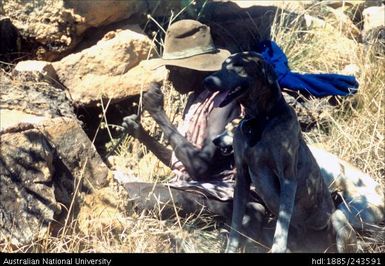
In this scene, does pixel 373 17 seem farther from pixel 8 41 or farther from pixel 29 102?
pixel 29 102

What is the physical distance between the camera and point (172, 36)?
197 inches

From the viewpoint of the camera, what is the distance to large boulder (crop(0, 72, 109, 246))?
407 cm

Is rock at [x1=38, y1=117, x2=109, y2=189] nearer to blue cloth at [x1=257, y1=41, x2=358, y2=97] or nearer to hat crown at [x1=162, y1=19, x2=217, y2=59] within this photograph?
hat crown at [x1=162, y1=19, x2=217, y2=59]

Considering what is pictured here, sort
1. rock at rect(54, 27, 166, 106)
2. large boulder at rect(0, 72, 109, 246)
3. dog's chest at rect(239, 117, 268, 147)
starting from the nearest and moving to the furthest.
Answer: dog's chest at rect(239, 117, 268, 147) < large boulder at rect(0, 72, 109, 246) < rock at rect(54, 27, 166, 106)

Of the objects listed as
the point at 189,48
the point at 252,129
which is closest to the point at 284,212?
the point at 252,129

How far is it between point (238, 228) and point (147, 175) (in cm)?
151

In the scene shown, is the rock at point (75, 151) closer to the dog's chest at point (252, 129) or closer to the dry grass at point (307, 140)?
the dry grass at point (307, 140)

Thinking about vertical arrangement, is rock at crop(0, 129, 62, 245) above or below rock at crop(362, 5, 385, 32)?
above

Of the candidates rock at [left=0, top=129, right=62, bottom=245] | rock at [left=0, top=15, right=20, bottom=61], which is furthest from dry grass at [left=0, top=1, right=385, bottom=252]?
rock at [left=0, top=15, right=20, bottom=61]

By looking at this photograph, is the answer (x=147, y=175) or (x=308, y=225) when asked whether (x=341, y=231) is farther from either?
(x=147, y=175)

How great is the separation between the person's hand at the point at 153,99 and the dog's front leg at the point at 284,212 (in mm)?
1246

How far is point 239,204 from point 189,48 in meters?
1.28

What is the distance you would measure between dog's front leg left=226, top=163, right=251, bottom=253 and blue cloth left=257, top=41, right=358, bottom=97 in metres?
1.92

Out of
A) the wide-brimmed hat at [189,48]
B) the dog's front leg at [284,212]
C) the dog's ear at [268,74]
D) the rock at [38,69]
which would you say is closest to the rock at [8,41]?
the rock at [38,69]
